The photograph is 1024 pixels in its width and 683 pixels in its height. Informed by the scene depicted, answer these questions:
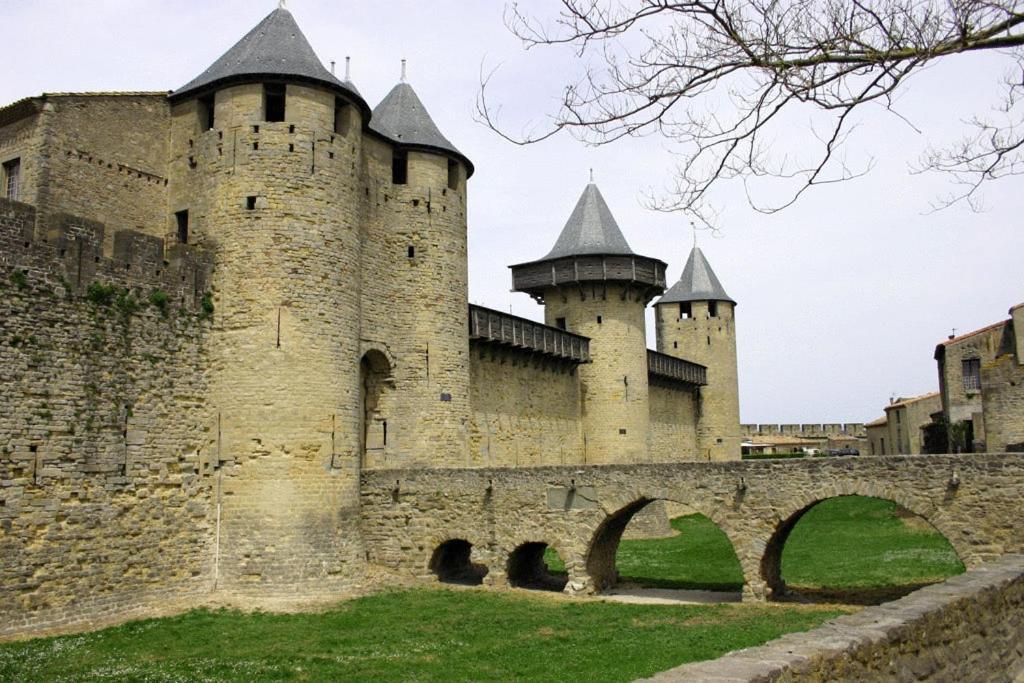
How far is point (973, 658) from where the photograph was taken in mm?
6930

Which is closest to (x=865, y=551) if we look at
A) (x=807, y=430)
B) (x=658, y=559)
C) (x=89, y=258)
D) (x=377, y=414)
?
(x=658, y=559)

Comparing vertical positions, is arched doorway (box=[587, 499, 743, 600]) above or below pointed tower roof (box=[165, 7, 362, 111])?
below

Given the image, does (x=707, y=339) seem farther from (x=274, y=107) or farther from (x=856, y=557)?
(x=274, y=107)

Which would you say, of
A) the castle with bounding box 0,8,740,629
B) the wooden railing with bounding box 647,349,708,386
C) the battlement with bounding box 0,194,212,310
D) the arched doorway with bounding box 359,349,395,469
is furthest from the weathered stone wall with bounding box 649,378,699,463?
the battlement with bounding box 0,194,212,310

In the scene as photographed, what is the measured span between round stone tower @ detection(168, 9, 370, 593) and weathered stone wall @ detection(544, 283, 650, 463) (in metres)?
13.4

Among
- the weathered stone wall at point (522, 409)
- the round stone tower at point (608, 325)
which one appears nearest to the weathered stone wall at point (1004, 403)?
the round stone tower at point (608, 325)

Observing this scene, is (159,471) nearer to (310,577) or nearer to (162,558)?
(162,558)

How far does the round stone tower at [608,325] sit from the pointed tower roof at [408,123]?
27.4ft

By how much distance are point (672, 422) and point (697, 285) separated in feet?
A: 22.4

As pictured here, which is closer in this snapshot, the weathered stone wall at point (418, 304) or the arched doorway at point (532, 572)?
the arched doorway at point (532, 572)

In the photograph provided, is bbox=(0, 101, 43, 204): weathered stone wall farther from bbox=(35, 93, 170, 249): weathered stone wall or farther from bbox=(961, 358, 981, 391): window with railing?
bbox=(961, 358, 981, 391): window with railing

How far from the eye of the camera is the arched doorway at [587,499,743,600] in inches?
737

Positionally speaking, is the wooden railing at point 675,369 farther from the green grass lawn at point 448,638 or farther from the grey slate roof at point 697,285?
the green grass lawn at point 448,638

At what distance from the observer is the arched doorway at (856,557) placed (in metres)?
16.8
